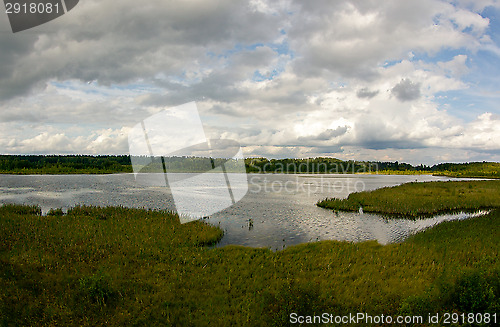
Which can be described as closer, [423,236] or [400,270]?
[400,270]

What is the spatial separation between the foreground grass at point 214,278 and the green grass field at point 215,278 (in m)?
0.05

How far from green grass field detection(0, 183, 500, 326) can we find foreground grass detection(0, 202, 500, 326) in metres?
0.05

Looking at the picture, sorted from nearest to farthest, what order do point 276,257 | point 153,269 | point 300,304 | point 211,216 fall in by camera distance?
point 300,304, point 153,269, point 276,257, point 211,216

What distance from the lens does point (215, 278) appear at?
555 inches

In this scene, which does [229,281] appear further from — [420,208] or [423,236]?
[420,208]

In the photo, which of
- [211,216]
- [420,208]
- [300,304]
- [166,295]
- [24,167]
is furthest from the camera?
[24,167]

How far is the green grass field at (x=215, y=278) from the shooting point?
10789 millimetres

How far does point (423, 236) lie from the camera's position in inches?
960

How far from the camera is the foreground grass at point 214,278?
10.8 meters

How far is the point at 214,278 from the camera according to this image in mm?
14094

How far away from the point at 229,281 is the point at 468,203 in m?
46.8

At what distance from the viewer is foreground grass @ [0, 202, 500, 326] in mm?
10797

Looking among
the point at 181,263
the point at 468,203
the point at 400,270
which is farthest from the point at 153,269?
the point at 468,203

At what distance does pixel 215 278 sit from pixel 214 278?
51 millimetres
